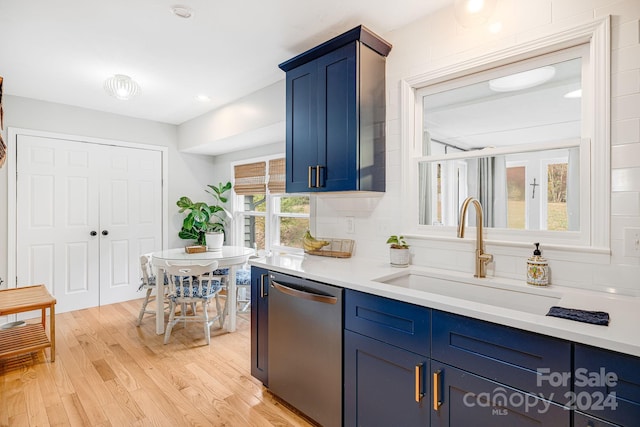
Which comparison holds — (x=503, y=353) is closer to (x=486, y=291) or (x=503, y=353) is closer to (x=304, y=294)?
(x=486, y=291)

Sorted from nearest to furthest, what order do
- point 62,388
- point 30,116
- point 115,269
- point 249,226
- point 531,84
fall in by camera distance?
point 531,84
point 62,388
point 30,116
point 115,269
point 249,226

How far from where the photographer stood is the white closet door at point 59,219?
372cm

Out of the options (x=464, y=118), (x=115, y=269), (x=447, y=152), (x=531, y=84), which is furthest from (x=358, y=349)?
(x=115, y=269)

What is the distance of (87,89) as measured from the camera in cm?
345

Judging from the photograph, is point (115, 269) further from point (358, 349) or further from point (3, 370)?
point (358, 349)

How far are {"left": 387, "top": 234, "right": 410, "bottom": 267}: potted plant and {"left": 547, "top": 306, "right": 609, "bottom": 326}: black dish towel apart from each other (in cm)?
93

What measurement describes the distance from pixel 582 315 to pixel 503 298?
56 cm

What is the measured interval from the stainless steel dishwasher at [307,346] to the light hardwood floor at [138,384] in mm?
195

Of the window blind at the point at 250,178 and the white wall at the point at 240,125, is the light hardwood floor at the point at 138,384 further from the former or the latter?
the white wall at the point at 240,125

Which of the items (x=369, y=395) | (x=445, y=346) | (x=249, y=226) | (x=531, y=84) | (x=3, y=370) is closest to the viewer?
(x=445, y=346)

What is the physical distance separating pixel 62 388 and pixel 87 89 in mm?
2798

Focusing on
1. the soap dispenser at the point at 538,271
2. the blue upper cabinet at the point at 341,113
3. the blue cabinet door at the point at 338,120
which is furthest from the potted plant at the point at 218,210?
the soap dispenser at the point at 538,271

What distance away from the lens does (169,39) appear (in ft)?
8.00

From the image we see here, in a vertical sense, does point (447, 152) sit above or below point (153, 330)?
above
